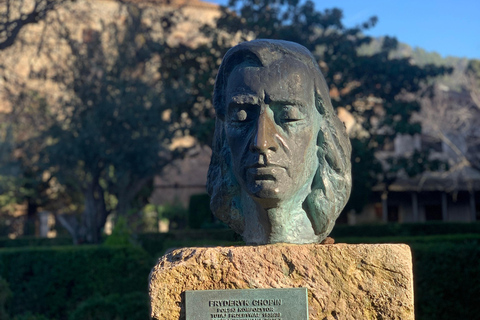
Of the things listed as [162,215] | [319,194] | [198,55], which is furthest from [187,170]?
[319,194]

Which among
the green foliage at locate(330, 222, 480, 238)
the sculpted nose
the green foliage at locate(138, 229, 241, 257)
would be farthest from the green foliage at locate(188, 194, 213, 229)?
the sculpted nose

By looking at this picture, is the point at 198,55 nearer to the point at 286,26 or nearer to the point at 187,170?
the point at 286,26

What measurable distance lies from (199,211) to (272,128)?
57.1 ft

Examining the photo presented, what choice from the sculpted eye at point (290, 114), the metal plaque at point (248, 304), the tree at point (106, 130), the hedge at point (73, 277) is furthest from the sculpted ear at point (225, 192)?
the tree at point (106, 130)

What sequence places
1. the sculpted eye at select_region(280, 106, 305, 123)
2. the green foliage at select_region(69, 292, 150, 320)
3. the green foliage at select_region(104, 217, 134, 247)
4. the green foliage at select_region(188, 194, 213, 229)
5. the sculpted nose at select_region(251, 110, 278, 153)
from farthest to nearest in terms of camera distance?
the green foliage at select_region(188, 194, 213, 229) → the green foliage at select_region(104, 217, 134, 247) → the green foliage at select_region(69, 292, 150, 320) → the sculpted eye at select_region(280, 106, 305, 123) → the sculpted nose at select_region(251, 110, 278, 153)

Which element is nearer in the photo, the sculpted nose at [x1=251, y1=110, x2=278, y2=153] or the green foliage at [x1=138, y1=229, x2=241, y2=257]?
the sculpted nose at [x1=251, y1=110, x2=278, y2=153]

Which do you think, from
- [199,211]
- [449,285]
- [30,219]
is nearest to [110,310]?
[449,285]

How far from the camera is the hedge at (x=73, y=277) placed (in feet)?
32.5

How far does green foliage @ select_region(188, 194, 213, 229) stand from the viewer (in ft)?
66.2

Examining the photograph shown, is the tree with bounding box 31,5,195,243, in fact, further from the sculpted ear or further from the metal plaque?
the metal plaque

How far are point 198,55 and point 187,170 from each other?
12334 millimetres

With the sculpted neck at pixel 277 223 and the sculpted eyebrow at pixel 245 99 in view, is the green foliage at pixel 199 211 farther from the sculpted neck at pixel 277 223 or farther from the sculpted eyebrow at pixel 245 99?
the sculpted eyebrow at pixel 245 99

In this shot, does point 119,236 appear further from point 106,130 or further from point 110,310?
point 106,130

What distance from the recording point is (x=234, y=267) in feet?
10.2
